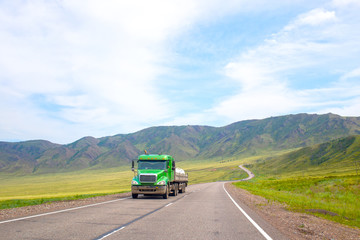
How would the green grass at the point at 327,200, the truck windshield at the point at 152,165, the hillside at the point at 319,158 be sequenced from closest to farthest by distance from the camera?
the green grass at the point at 327,200 → the truck windshield at the point at 152,165 → the hillside at the point at 319,158

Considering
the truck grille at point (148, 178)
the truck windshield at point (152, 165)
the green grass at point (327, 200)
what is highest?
the truck windshield at point (152, 165)

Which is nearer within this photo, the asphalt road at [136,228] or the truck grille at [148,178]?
the asphalt road at [136,228]

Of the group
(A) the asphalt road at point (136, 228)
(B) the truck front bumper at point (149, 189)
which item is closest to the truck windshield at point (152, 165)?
(B) the truck front bumper at point (149, 189)

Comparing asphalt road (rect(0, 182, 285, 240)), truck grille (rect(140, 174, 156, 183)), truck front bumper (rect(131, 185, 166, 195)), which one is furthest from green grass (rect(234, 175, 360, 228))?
truck grille (rect(140, 174, 156, 183))

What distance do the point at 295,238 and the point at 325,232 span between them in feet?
5.22

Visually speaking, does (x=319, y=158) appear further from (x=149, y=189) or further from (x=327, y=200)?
(x=149, y=189)

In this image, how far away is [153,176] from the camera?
Answer: 22.6 meters

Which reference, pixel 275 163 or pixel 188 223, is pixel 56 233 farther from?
pixel 275 163

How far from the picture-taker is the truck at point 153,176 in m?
22.6

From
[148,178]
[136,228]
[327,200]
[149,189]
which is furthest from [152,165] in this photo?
[327,200]

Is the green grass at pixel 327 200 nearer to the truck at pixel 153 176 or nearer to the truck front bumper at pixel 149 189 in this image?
the truck at pixel 153 176

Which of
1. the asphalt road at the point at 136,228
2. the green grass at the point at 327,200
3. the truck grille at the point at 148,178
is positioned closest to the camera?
the asphalt road at the point at 136,228

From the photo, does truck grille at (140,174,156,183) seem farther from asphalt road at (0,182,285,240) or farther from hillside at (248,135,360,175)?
hillside at (248,135,360,175)

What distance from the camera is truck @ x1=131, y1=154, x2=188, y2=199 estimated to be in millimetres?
22625
